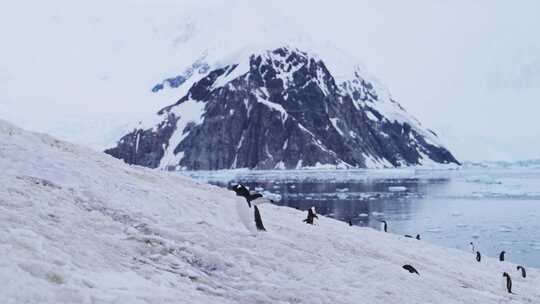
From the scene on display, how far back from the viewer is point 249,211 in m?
16.4

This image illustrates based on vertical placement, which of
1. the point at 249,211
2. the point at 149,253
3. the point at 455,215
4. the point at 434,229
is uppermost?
the point at 455,215

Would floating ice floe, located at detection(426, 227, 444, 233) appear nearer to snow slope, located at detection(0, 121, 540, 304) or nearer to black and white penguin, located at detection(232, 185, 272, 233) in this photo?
snow slope, located at detection(0, 121, 540, 304)

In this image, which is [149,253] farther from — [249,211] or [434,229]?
[434,229]

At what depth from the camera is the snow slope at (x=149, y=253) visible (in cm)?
941

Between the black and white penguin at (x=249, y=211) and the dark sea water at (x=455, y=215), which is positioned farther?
the dark sea water at (x=455, y=215)

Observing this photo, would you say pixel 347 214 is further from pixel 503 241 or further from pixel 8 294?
pixel 8 294

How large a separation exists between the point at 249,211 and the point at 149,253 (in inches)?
186

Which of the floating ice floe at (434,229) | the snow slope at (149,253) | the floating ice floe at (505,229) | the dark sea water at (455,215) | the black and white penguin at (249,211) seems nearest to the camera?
the snow slope at (149,253)

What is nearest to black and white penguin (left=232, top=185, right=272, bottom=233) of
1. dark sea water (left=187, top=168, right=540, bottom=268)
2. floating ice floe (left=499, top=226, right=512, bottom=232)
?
dark sea water (left=187, top=168, right=540, bottom=268)

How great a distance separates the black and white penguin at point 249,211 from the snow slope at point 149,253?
325 mm

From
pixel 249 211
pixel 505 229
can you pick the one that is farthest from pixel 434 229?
pixel 249 211

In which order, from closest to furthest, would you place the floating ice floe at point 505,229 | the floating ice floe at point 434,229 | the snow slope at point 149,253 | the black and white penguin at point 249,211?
the snow slope at point 149,253, the black and white penguin at point 249,211, the floating ice floe at point 505,229, the floating ice floe at point 434,229

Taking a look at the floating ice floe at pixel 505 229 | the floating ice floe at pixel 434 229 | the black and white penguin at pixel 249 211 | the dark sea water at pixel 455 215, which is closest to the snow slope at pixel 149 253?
the black and white penguin at pixel 249 211

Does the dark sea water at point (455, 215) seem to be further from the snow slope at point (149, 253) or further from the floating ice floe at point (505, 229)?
the snow slope at point (149, 253)
